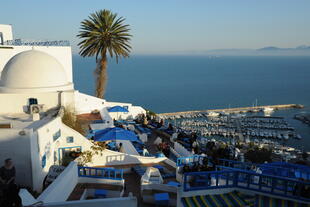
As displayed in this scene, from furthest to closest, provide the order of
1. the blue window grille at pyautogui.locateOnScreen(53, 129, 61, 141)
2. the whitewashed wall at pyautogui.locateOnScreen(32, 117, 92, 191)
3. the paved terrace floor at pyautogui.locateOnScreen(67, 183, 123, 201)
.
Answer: the blue window grille at pyautogui.locateOnScreen(53, 129, 61, 141) → the paved terrace floor at pyautogui.locateOnScreen(67, 183, 123, 201) → the whitewashed wall at pyautogui.locateOnScreen(32, 117, 92, 191)

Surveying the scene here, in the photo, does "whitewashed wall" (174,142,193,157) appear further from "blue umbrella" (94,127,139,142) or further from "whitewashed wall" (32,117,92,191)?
"whitewashed wall" (32,117,92,191)

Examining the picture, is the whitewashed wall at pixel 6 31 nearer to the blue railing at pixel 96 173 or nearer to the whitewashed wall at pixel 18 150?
the blue railing at pixel 96 173

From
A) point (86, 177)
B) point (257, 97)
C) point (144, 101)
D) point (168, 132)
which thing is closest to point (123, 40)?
point (168, 132)

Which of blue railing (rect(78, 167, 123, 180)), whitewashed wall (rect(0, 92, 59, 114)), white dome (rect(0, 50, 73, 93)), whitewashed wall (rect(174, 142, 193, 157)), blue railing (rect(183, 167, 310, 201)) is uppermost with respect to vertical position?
white dome (rect(0, 50, 73, 93))

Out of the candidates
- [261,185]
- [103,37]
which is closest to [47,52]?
[103,37]

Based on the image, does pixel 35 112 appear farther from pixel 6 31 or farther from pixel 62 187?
pixel 6 31

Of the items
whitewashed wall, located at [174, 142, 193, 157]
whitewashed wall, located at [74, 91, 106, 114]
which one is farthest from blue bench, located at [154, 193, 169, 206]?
whitewashed wall, located at [74, 91, 106, 114]

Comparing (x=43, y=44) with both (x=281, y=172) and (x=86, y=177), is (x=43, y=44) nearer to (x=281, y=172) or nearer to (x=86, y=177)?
(x=86, y=177)

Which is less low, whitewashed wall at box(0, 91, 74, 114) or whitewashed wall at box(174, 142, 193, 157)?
whitewashed wall at box(0, 91, 74, 114)

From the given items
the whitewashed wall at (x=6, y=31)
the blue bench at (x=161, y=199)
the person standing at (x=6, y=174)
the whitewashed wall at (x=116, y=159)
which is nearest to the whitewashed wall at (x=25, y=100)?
the whitewashed wall at (x=116, y=159)

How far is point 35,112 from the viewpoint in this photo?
15.1 m

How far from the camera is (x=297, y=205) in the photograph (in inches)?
255

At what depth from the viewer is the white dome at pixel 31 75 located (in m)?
16.7

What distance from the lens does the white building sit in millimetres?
8711
